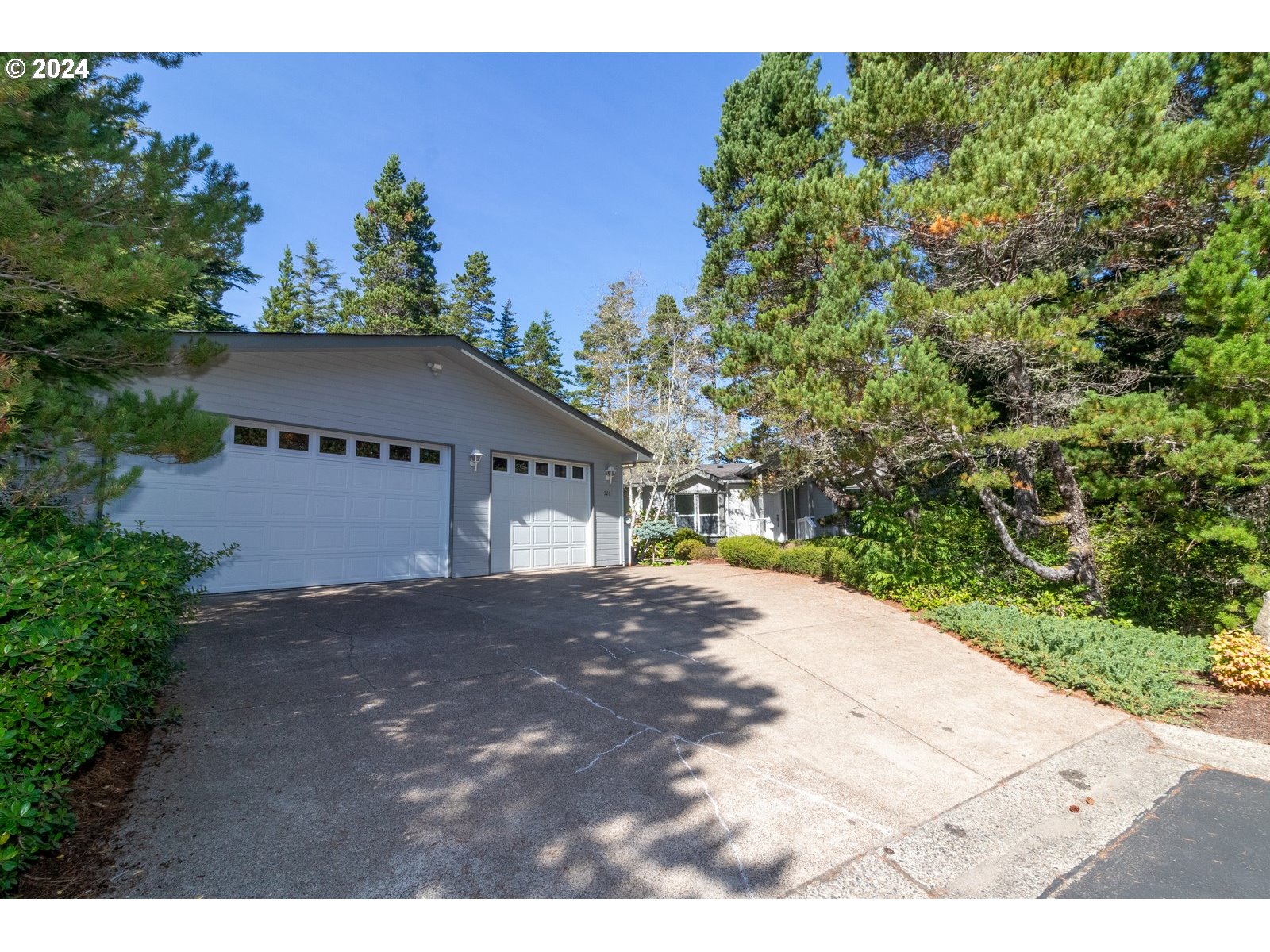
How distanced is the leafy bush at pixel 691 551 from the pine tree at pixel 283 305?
20523 millimetres

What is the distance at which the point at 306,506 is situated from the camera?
336 inches

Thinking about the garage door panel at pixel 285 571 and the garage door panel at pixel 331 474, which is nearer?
the garage door panel at pixel 285 571

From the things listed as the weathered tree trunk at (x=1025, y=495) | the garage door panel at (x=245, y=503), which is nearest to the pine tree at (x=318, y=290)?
the garage door panel at (x=245, y=503)

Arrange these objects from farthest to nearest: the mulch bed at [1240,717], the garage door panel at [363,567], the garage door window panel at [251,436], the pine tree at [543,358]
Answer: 1. the pine tree at [543,358]
2. the garage door panel at [363,567]
3. the garage door window panel at [251,436]
4. the mulch bed at [1240,717]

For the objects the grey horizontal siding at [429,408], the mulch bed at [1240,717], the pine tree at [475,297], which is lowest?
the mulch bed at [1240,717]

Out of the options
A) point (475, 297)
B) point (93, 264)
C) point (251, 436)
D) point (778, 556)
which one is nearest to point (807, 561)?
point (778, 556)

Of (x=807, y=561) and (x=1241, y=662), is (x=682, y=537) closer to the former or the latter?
(x=807, y=561)

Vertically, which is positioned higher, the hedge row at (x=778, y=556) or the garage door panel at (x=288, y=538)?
the garage door panel at (x=288, y=538)

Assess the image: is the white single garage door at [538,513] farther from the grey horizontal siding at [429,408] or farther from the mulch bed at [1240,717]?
the mulch bed at [1240,717]

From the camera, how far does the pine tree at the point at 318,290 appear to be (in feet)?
95.5

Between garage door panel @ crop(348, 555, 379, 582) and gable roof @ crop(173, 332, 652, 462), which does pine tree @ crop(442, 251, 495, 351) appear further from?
garage door panel @ crop(348, 555, 379, 582)

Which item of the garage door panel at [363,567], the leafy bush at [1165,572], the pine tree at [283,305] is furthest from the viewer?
the pine tree at [283,305]
